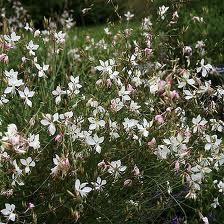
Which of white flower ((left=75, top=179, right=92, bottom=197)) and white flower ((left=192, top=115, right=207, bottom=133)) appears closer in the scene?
white flower ((left=75, top=179, right=92, bottom=197))

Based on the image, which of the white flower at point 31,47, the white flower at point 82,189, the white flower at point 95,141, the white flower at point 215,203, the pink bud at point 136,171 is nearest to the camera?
the white flower at point 82,189

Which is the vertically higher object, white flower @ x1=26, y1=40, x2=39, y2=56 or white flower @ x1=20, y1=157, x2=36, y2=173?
white flower @ x1=26, y1=40, x2=39, y2=56

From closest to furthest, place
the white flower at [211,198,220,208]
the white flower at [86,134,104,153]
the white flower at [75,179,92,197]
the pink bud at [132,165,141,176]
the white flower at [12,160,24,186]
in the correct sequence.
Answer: the white flower at [75,179,92,197], the white flower at [12,160,24,186], the white flower at [86,134,104,153], the pink bud at [132,165,141,176], the white flower at [211,198,220,208]

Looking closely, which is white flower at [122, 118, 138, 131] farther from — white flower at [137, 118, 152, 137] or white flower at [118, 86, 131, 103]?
white flower at [118, 86, 131, 103]

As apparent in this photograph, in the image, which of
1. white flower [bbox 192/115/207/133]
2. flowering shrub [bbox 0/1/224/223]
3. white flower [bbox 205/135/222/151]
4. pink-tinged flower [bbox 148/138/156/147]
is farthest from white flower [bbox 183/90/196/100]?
pink-tinged flower [bbox 148/138/156/147]

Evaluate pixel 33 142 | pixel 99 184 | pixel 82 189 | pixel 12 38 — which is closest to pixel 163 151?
pixel 99 184

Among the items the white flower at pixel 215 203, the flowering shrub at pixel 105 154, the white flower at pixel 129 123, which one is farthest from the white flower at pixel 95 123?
the white flower at pixel 215 203

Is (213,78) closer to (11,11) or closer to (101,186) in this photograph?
(101,186)

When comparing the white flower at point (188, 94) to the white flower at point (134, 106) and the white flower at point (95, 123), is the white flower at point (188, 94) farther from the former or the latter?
the white flower at point (95, 123)

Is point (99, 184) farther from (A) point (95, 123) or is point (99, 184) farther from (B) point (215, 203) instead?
(B) point (215, 203)

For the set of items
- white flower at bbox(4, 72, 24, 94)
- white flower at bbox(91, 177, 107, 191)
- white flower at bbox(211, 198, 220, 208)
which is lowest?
white flower at bbox(211, 198, 220, 208)
